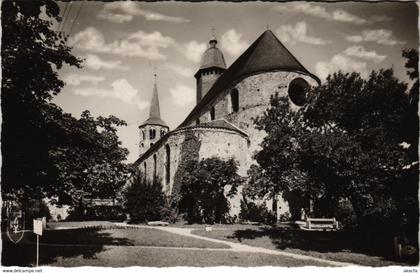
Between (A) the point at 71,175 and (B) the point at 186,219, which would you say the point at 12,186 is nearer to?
(A) the point at 71,175

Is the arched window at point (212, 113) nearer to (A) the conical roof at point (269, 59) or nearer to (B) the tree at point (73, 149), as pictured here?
(A) the conical roof at point (269, 59)

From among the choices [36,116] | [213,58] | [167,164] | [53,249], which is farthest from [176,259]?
[213,58]

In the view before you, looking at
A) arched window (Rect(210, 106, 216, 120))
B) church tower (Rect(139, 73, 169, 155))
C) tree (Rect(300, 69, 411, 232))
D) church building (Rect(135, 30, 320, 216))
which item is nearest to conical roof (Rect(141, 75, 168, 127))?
church tower (Rect(139, 73, 169, 155))

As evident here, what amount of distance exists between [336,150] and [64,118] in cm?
913

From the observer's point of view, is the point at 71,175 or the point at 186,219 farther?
the point at 186,219

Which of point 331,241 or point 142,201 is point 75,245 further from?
point 142,201

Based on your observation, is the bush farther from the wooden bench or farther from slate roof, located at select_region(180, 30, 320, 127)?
slate roof, located at select_region(180, 30, 320, 127)

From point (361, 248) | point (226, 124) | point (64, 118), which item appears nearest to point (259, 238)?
point (361, 248)

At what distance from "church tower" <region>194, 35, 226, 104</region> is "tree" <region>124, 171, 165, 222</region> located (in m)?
23.2

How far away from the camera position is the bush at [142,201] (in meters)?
26.4

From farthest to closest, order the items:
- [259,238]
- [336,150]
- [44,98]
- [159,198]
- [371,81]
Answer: [159,198] < [259,238] < [371,81] < [336,150] < [44,98]

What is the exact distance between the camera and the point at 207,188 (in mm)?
26719

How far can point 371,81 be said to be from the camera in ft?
46.0

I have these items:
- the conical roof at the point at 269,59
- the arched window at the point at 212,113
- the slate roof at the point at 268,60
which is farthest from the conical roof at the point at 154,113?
the conical roof at the point at 269,59
